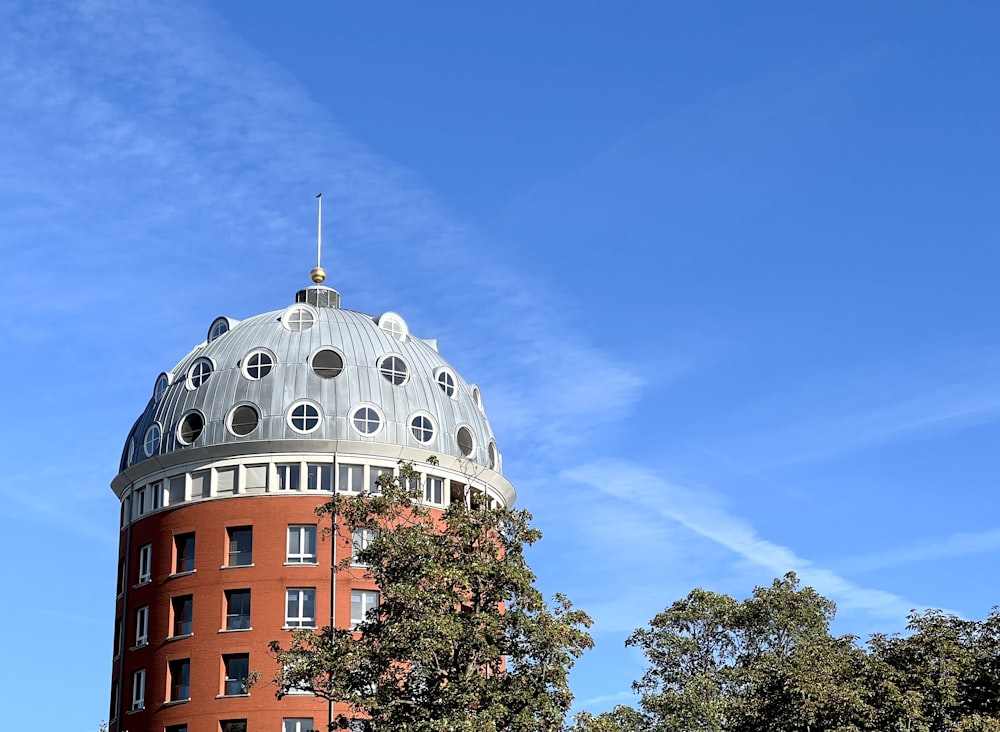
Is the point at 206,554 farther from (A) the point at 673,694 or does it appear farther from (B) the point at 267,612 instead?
(A) the point at 673,694

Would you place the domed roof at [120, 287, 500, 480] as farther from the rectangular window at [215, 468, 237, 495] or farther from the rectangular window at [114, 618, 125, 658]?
the rectangular window at [114, 618, 125, 658]

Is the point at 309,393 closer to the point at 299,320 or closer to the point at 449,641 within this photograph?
the point at 299,320

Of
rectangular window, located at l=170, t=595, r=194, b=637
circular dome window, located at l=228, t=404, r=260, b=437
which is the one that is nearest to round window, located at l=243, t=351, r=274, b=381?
circular dome window, located at l=228, t=404, r=260, b=437

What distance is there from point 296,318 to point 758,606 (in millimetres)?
29236

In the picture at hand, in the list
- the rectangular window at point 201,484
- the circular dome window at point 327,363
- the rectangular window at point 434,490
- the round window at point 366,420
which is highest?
the circular dome window at point 327,363

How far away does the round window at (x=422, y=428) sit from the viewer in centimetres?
7475

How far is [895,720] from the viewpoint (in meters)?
49.8

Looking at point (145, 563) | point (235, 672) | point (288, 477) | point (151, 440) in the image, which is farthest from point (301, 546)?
point (151, 440)

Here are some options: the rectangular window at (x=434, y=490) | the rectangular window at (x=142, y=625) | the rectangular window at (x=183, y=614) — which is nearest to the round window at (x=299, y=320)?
the rectangular window at (x=434, y=490)

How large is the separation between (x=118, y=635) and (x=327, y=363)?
18495 mm

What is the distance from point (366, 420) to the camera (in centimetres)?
7369

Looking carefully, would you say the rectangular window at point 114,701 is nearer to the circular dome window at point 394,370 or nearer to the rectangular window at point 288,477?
the rectangular window at point 288,477

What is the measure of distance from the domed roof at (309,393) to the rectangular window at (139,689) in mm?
11268

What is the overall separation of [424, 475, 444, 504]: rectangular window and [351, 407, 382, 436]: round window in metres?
3.78
